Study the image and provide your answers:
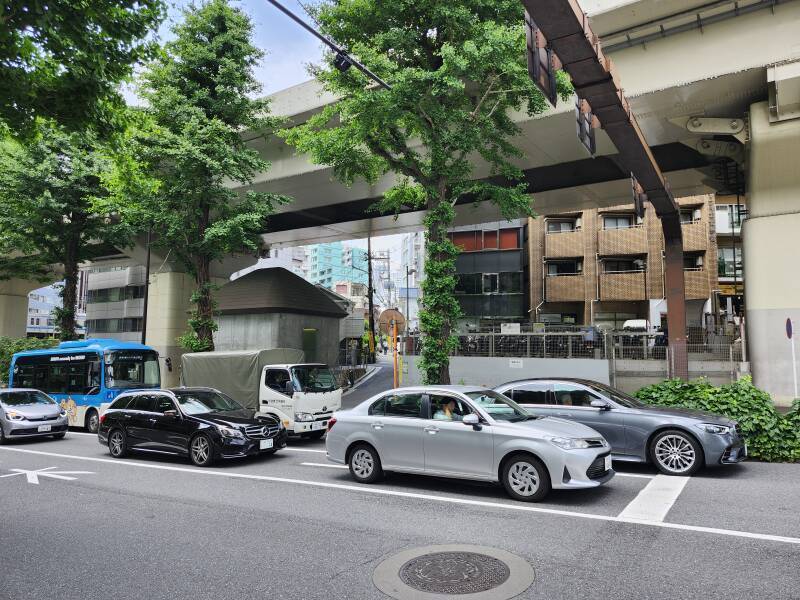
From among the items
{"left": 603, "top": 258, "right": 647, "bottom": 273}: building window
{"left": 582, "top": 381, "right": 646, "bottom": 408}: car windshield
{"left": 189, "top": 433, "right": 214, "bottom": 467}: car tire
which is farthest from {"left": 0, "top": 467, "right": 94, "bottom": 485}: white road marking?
{"left": 603, "top": 258, "right": 647, "bottom": 273}: building window

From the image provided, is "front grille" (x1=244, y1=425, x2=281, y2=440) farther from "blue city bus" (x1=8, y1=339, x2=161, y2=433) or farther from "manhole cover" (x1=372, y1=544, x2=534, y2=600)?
"blue city bus" (x1=8, y1=339, x2=161, y2=433)

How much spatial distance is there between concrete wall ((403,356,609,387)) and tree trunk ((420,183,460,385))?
350 centimetres

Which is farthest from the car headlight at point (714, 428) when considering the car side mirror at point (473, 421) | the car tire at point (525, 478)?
the car side mirror at point (473, 421)

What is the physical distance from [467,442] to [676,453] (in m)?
3.78

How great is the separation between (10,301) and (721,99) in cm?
4630

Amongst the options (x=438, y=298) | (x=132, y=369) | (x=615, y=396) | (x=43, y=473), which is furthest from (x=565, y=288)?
(x=43, y=473)

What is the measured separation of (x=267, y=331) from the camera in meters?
30.6

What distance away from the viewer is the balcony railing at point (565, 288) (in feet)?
113

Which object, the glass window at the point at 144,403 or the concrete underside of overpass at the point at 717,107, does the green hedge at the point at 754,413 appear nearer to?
the concrete underside of overpass at the point at 717,107

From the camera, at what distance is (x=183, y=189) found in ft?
63.9

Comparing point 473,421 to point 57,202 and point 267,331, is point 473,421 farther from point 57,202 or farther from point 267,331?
point 57,202

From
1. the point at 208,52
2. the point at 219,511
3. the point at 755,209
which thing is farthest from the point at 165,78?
the point at 755,209

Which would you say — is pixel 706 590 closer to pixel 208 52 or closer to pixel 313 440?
pixel 313 440

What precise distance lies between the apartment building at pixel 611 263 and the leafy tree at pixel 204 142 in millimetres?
20126
